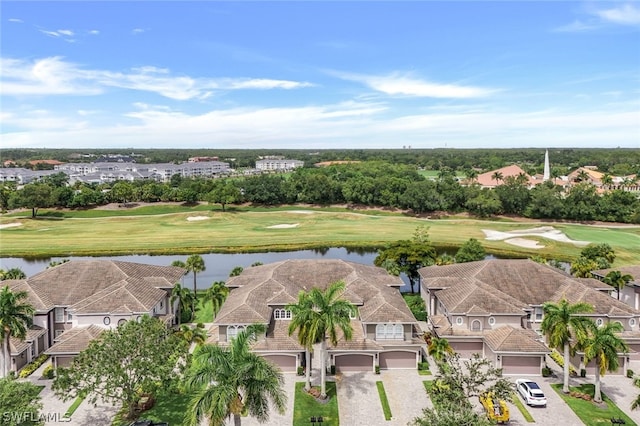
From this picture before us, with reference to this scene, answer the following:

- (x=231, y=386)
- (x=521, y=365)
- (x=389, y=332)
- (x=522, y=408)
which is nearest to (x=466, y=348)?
(x=521, y=365)

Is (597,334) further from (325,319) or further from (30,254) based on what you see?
(30,254)

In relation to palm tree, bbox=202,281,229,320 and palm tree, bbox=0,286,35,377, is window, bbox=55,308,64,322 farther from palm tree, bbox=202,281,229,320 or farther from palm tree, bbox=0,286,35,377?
palm tree, bbox=202,281,229,320

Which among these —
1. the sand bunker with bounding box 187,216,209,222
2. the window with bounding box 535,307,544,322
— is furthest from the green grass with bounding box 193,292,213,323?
the sand bunker with bounding box 187,216,209,222

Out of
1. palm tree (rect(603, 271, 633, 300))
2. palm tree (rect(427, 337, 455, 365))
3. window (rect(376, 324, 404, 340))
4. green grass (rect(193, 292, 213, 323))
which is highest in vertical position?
palm tree (rect(603, 271, 633, 300))

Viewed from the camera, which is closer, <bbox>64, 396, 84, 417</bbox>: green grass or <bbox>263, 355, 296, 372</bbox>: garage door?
<bbox>64, 396, 84, 417</bbox>: green grass

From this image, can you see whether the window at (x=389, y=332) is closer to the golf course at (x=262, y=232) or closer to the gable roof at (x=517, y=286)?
the gable roof at (x=517, y=286)

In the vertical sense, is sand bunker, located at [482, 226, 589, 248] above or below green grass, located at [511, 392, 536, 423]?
above

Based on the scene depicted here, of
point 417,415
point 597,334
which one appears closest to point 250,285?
point 417,415

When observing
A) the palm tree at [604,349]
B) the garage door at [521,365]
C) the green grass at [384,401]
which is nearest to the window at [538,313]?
the garage door at [521,365]
